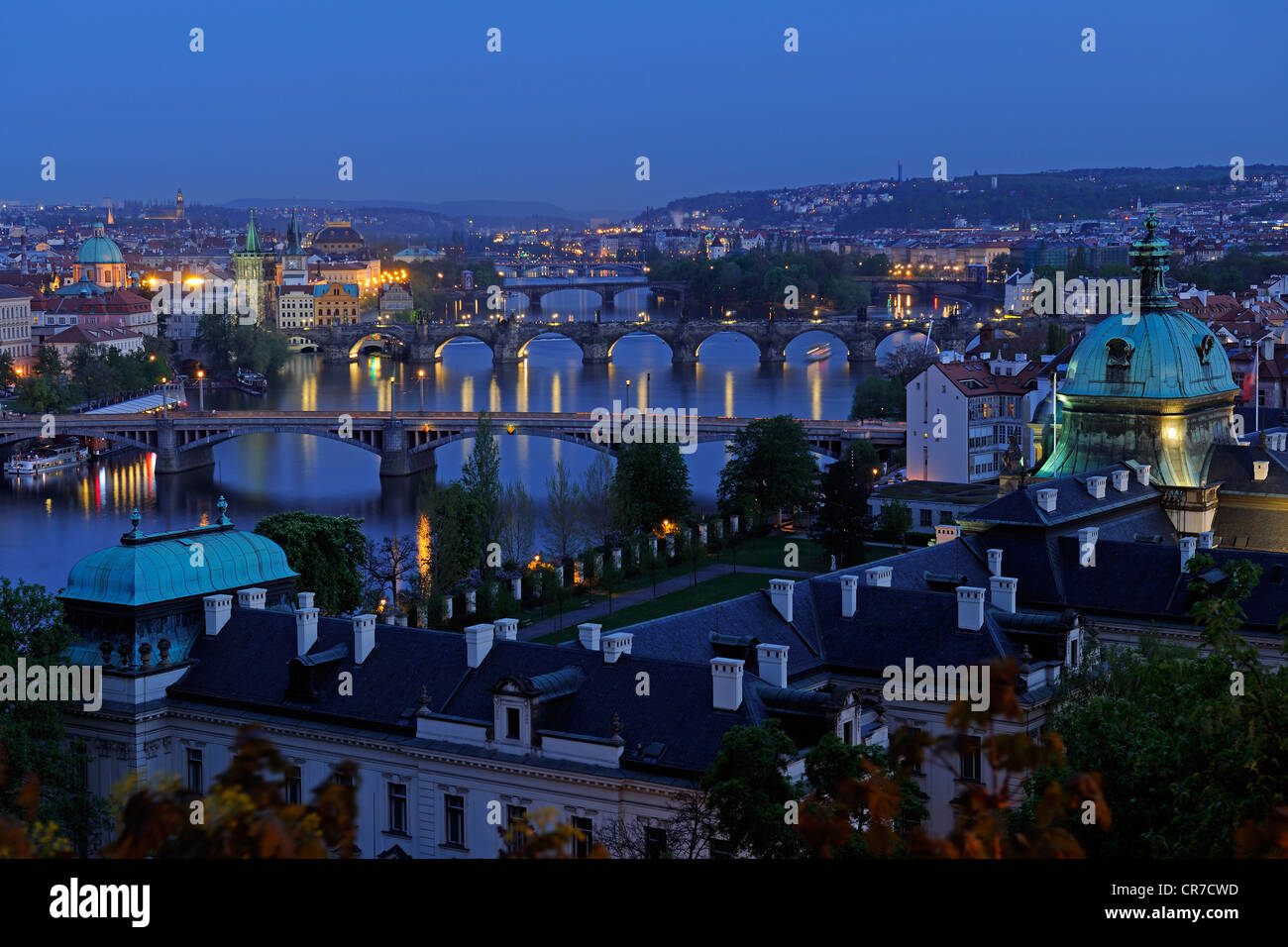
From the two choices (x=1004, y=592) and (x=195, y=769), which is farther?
(x=1004, y=592)

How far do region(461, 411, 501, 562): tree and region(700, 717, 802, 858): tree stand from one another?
25.3 meters

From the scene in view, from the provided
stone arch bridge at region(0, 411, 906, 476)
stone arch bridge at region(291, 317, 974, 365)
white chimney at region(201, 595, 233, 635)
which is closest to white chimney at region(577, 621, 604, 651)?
white chimney at region(201, 595, 233, 635)

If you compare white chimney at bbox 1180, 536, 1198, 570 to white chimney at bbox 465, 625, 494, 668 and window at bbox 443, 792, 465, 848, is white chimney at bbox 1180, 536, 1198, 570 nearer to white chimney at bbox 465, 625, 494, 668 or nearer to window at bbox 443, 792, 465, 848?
white chimney at bbox 465, 625, 494, 668

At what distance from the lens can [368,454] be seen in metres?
67.9

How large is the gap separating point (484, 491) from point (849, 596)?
20889 millimetres

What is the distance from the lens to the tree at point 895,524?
43.9 m

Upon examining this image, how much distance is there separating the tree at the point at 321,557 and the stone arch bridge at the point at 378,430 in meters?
22.4

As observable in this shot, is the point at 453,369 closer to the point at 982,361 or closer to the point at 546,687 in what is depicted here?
the point at 982,361

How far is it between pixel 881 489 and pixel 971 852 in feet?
140

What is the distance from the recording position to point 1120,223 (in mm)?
199750

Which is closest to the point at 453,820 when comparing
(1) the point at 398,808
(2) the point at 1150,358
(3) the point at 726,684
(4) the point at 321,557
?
(1) the point at 398,808

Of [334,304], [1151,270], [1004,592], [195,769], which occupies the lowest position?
[195,769]

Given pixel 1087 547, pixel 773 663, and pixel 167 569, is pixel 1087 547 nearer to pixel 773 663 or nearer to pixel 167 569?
pixel 773 663

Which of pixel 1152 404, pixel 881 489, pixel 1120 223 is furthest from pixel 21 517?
pixel 1120 223
